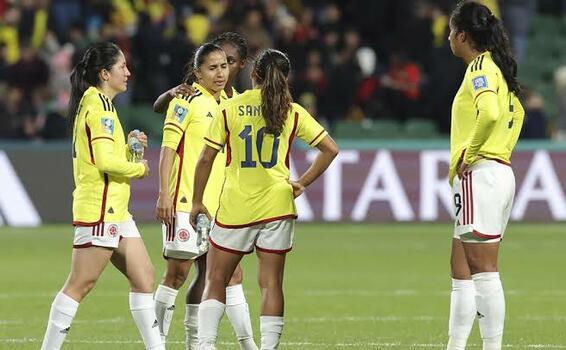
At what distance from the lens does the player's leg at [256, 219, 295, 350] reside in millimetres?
8867

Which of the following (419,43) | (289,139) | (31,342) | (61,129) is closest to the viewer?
(289,139)

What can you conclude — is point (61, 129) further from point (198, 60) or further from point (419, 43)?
point (198, 60)

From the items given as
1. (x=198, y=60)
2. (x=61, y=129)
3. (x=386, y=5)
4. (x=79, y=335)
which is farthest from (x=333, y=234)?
(x=198, y=60)

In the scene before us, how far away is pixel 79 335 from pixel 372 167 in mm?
10772

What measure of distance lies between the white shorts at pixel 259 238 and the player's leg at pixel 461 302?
1.15 metres

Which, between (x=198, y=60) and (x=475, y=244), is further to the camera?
(x=198, y=60)

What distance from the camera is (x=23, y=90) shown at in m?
23.7

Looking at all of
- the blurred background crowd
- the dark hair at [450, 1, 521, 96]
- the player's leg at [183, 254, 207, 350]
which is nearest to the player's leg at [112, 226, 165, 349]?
the player's leg at [183, 254, 207, 350]

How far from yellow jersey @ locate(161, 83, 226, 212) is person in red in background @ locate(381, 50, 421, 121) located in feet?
48.0

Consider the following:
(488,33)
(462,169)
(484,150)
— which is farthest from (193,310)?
(488,33)

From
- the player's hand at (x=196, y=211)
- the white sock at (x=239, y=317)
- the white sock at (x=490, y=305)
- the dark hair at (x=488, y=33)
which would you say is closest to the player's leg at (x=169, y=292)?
the white sock at (x=239, y=317)

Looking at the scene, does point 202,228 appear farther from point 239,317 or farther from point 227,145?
point 239,317

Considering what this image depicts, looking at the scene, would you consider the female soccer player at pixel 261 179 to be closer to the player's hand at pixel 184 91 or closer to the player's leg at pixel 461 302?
the player's hand at pixel 184 91

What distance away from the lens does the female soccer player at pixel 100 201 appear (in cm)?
893
